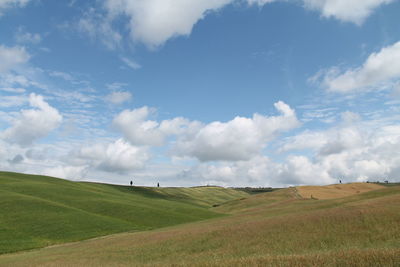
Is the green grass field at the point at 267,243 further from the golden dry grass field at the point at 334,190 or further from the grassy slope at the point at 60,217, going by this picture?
the golden dry grass field at the point at 334,190

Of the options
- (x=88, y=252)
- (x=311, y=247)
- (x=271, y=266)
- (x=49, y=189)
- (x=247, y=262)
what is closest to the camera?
(x=271, y=266)

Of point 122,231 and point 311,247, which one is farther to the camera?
point 122,231

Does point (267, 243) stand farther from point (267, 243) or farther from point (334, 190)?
point (334, 190)

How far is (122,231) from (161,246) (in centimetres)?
3019

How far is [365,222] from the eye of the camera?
27.9 metres

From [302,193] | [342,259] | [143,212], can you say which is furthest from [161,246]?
[302,193]

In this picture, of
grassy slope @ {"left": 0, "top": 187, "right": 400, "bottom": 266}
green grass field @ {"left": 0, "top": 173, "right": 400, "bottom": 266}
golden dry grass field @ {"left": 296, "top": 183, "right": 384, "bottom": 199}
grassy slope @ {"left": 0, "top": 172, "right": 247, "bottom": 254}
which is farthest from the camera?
golden dry grass field @ {"left": 296, "top": 183, "right": 384, "bottom": 199}

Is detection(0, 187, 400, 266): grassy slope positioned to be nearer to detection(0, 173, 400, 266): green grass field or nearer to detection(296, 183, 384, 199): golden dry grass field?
detection(0, 173, 400, 266): green grass field

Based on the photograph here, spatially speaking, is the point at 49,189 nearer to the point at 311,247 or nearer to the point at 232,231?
the point at 232,231

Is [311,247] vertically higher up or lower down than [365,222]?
lower down

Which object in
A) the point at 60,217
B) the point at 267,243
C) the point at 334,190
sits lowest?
the point at 60,217

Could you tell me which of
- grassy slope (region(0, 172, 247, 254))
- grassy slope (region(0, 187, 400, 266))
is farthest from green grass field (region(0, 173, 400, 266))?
grassy slope (region(0, 172, 247, 254))

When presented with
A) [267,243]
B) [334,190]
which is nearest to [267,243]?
[267,243]

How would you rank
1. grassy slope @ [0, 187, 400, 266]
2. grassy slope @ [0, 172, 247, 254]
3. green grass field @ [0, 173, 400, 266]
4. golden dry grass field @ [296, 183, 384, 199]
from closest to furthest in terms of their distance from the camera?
1. green grass field @ [0, 173, 400, 266]
2. grassy slope @ [0, 187, 400, 266]
3. grassy slope @ [0, 172, 247, 254]
4. golden dry grass field @ [296, 183, 384, 199]
